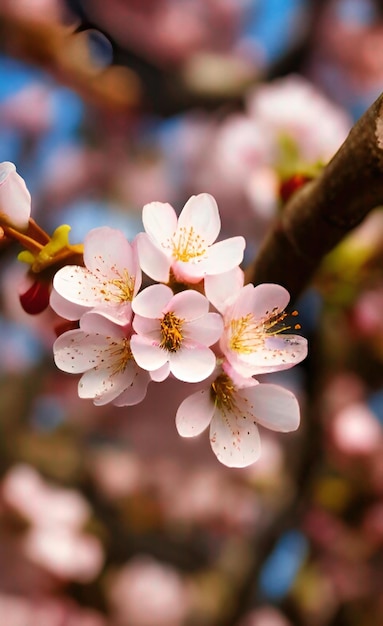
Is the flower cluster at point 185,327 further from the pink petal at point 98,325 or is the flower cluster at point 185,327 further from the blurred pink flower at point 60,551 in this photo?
the blurred pink flower at point 60,551

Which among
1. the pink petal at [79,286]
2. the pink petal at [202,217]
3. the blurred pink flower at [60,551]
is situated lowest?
the blurred pink flower at [60,551]

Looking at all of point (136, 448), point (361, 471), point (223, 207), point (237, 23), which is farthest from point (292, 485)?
point (237, 23)

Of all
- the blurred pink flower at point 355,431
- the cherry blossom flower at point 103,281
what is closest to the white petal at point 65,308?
the cherry blossom flower at point 103,281

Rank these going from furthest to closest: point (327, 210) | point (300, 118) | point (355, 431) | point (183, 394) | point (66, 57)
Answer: point (183, 394), point (355, 431), point (66, 57), point (300, 118), point (327, 210)

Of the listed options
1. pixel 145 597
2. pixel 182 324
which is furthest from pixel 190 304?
pixel 145 597

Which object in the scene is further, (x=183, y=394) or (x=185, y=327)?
(x=183, y=394)

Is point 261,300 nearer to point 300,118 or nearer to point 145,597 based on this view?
point 300,118

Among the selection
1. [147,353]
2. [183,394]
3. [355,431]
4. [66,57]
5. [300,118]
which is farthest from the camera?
[183,394]
